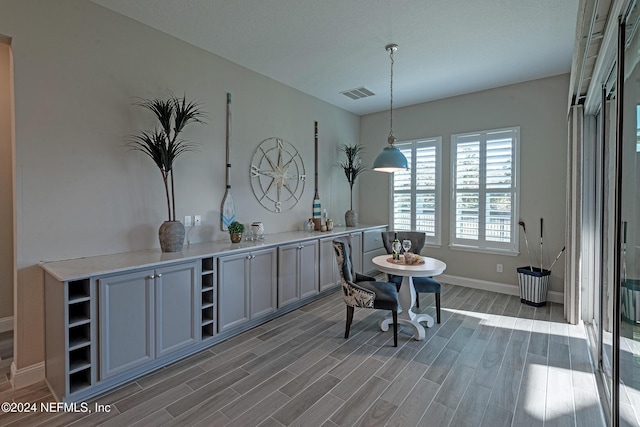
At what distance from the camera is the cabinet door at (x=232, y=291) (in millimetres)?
3047

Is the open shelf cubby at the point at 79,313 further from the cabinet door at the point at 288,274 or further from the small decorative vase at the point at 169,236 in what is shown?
the cabinet door at the point at 288,274

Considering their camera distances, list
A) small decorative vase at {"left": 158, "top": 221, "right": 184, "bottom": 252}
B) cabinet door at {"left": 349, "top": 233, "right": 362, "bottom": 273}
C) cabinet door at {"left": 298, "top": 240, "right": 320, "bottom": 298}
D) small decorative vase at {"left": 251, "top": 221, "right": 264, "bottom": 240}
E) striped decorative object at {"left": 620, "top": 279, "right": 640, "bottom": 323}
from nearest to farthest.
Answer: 1. striped decorative object at {"left": 620, "top": 279, "right": 640, "bottom": 323}
2. small decorative vase at {"left": 158, "top": 221, "right": 184, "bottom": 252}
3. small decorative vase at {"left": 251, "top": 221, "right": 264, "bottom": 240}
4. cabinet door at {"left": 298, "top": 240, "right": 320, "bottom": 298}
5. cabinet door at {"left": 349, "top": 233, "right": 362, "bottom": 273}

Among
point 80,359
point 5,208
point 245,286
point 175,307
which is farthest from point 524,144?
point 5,208

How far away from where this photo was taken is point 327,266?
4441 mm

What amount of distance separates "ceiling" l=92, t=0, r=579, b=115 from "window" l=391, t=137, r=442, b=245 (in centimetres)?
118

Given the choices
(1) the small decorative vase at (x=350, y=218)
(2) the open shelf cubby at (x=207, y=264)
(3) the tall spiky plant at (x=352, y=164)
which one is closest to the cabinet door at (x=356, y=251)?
(1) the small decorative vase at (x=350, y=218)

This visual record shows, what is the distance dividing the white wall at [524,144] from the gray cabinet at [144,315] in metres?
3.99

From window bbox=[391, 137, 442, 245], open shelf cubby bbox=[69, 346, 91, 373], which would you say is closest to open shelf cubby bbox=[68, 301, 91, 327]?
open shelf cubby bbox=[69, 346, 91, 373]

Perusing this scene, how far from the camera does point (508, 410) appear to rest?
2.13m

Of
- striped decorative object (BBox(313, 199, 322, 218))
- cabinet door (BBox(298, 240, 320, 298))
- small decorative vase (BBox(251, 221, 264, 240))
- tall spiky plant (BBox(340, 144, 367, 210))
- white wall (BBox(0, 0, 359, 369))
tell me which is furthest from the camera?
tall spiky plant (BBox(340, 144, 367, 210))

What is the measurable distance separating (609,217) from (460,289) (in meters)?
2.63

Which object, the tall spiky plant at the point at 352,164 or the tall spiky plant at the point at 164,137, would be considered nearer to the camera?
the tall spiky plant at the point at 164,137

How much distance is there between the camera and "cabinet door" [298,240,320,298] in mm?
3973

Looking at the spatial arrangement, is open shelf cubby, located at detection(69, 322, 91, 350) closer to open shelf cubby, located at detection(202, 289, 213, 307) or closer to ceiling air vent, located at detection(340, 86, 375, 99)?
open shelf cubby, located at detection(202, 289, 213, 307)
